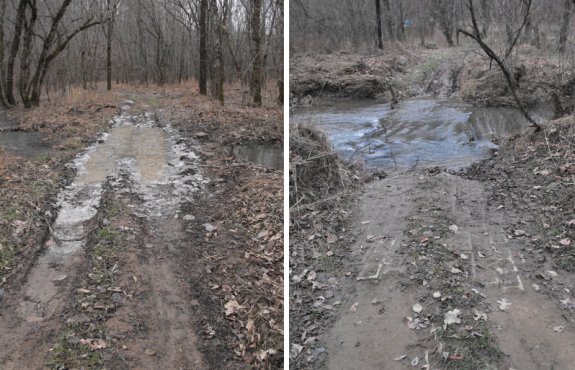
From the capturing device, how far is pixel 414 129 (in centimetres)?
788

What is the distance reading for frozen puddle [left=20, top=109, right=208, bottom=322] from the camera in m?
3.32

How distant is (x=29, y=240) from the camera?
3.86 metres

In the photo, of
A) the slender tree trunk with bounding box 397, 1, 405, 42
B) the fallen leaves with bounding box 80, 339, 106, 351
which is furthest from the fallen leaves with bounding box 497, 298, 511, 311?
the slender tree trunk with bounding box 397, 1, 405, 42

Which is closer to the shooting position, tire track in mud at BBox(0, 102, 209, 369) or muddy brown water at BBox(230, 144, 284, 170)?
tire track in mud at BBox(0, 102, 209, 369)

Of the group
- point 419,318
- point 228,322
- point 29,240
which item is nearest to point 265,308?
point 228,322

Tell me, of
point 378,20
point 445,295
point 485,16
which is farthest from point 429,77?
point 445,295

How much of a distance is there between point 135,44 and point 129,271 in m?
20.2

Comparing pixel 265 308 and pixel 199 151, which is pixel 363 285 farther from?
pixel 199 151

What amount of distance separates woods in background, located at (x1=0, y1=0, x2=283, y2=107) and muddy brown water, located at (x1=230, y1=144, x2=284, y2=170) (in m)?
1.10

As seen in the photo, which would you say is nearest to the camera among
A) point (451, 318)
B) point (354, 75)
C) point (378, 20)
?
point (451, 318)

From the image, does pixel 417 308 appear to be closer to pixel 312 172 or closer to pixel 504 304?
pixel 504 304

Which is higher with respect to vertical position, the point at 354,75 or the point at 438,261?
the point at 354,75

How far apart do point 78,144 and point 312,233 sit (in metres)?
4.26

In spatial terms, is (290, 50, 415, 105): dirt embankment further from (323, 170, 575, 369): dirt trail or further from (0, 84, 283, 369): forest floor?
(323, 170, 575, 369): dirt trail
